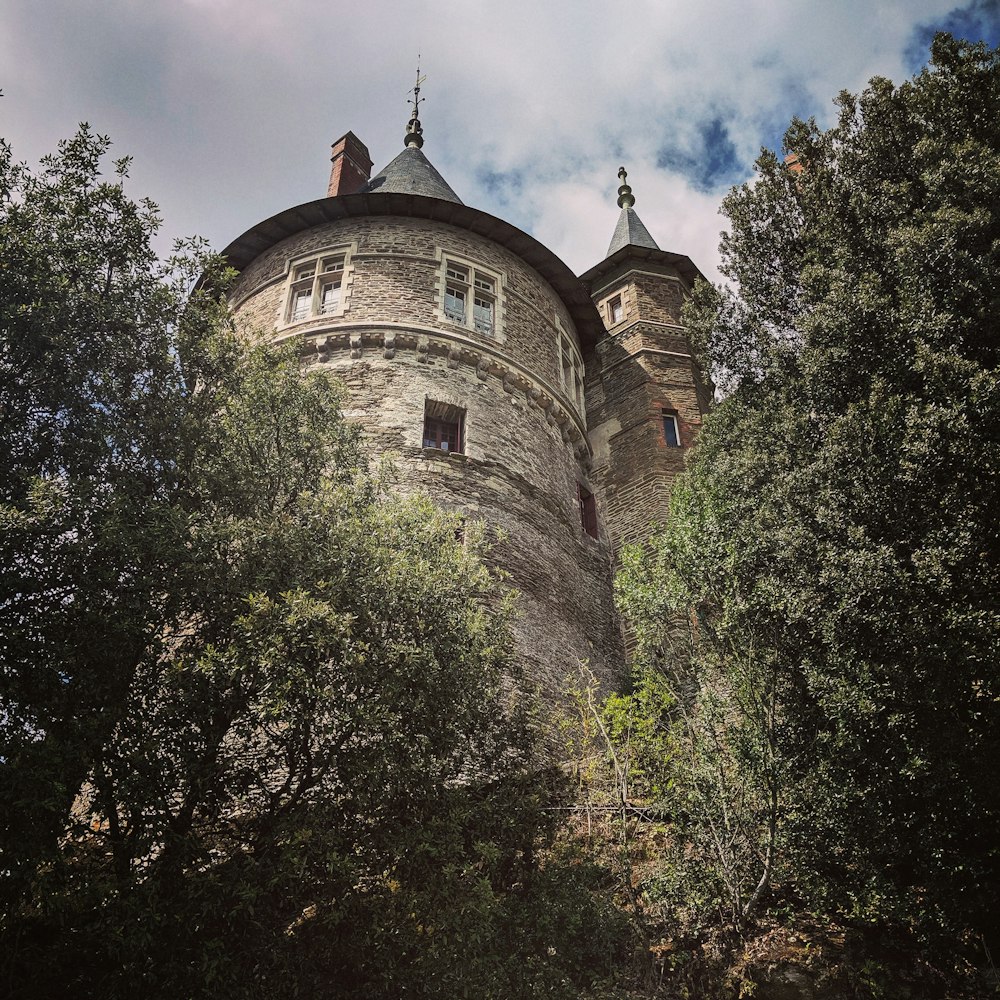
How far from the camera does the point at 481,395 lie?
17078mm

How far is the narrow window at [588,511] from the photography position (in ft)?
63.7

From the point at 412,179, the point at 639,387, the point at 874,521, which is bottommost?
the point at 874,521

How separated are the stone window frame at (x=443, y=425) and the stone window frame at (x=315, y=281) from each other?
3.17 meters

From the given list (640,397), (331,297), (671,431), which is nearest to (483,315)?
(331,297)

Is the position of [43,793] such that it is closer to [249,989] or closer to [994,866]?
[249,989]

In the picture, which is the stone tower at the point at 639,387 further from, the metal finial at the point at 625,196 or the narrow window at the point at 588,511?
the metal finial at the point at 625,196

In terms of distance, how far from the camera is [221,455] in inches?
359

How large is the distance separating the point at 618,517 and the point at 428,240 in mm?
8257

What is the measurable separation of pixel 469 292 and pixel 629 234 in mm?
11425

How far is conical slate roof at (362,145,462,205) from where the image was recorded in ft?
69.1

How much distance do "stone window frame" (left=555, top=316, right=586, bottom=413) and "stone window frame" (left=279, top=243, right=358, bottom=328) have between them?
567 cm

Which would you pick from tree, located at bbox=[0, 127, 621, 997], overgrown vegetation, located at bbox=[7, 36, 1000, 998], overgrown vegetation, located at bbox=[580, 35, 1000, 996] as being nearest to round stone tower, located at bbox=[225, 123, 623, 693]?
overgrown vegetation, located at bbox=[580, 35, 1000, 996]

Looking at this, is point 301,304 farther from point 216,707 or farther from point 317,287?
point 216,707

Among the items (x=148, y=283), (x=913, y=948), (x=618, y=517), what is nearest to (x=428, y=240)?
(x=618, y=517)
